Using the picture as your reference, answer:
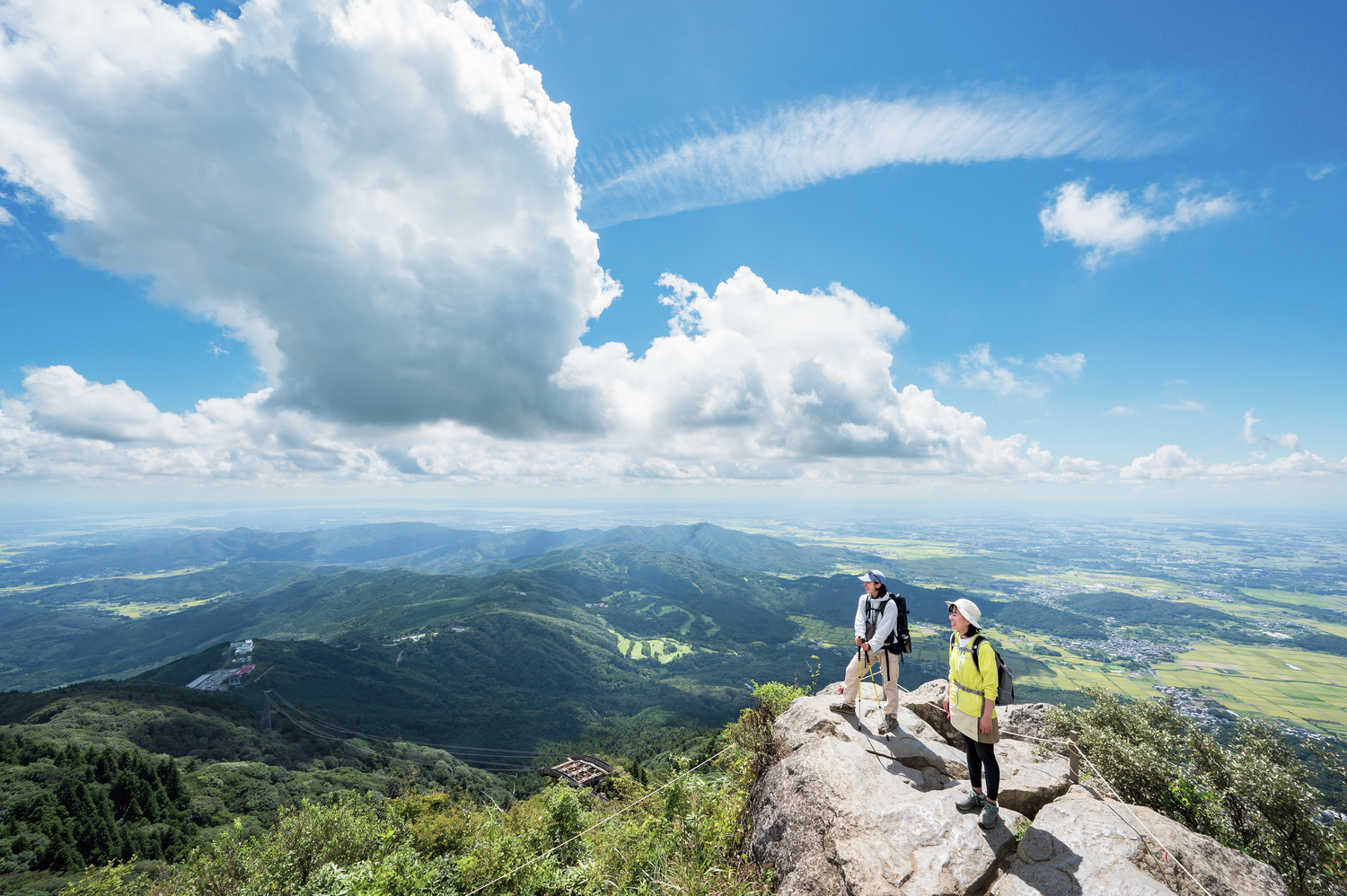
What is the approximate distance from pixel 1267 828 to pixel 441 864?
2314 cm

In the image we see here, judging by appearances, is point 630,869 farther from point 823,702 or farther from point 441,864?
point 441,864

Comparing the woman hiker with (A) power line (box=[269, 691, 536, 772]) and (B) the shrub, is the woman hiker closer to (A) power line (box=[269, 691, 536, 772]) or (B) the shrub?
(B) the shrub

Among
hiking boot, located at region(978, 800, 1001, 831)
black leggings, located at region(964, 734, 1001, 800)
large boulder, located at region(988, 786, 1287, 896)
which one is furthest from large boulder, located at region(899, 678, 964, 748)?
hiking boot, located at region(978, 800, 1001, 831)

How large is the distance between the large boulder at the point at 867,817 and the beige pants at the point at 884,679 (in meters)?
0.63

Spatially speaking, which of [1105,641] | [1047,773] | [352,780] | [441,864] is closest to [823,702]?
[1047,773]

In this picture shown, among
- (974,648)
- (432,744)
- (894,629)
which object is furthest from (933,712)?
(432,744)

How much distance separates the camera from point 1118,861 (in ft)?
26.4

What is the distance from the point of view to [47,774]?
7112 centimetres

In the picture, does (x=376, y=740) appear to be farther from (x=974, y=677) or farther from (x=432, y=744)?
(x=974, y=677)

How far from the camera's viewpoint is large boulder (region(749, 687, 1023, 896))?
26.7 feet

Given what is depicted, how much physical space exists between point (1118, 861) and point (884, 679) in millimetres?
4971

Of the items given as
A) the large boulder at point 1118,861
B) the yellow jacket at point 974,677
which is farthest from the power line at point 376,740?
the yellow jacket at point 974,677

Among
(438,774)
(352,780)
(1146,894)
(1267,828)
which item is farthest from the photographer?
(438,774)

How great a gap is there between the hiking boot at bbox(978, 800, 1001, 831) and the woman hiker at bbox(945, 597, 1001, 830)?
15 millimetres
